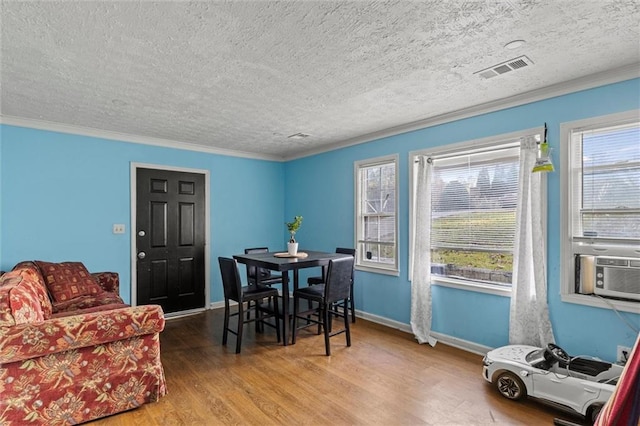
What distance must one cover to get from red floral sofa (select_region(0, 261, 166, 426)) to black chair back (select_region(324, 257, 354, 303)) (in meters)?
1.54

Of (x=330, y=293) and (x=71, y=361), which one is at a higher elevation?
(x=330, y=293)

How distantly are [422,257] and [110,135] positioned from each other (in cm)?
409

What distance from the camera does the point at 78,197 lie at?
3945 mm

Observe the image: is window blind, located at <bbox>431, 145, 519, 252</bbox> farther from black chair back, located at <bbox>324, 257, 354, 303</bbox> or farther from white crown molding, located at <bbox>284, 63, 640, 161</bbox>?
black chair back, located at <bbox>324, 257, 354, 303</bbox>

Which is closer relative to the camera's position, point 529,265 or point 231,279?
point 529,265

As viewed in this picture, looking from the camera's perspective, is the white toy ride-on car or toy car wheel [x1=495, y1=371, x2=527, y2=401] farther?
toy car wheel [x1=495, y1=371, x2=527, y2=401]

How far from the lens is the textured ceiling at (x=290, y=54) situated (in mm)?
1770

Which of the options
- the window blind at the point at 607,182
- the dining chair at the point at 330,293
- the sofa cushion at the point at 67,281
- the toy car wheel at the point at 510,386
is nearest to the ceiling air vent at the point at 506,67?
the window blind at the point at 607,182

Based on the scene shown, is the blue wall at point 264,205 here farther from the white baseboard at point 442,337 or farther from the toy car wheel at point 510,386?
the toy car wheel at point 510,386

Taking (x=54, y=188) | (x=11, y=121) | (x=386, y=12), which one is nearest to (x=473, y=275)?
(x=386, y=12)

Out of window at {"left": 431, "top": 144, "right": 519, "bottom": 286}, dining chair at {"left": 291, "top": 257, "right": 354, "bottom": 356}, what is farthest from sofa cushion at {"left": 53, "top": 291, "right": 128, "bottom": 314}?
window at {"left": 431, "top": 144, "right": 519, "bottom": 286}

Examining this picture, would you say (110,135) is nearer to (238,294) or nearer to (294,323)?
(238,294)

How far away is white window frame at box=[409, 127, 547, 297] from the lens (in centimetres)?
306

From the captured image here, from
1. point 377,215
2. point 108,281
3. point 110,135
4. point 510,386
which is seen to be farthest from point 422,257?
point 110,135
